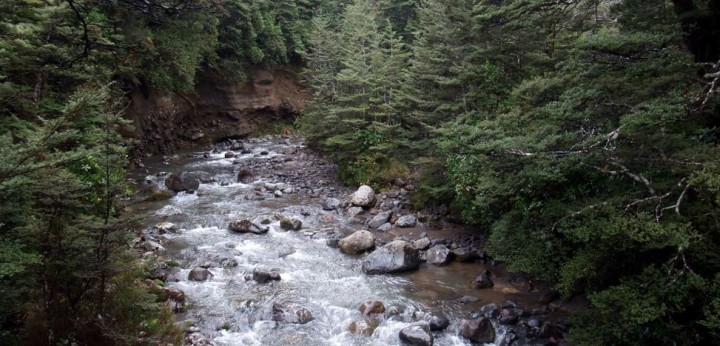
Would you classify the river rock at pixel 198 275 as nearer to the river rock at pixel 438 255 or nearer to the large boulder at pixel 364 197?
the river rock at pixel 438 255

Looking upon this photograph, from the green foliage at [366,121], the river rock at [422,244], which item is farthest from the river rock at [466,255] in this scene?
the green foliage at [366,121]

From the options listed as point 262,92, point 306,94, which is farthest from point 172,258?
point 306,94

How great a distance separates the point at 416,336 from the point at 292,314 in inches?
95.8

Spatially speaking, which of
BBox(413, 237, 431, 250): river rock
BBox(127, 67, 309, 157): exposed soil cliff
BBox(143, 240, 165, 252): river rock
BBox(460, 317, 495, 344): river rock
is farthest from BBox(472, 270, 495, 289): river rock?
BBox(127, 67, 309, 157): exposed soil cliff

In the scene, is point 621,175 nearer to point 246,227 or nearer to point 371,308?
point 371,308

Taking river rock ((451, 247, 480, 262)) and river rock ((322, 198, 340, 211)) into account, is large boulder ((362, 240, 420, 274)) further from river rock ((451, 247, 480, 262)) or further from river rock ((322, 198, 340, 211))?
river rock ((322, 198, 340, 211))

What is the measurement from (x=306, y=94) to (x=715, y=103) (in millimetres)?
32757

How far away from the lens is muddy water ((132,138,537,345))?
8.48 meters

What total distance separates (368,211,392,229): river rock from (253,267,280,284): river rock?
4468mm

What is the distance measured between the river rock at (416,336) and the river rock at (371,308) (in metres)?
0.86

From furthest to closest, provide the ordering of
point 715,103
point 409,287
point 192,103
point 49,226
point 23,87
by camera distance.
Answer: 1. point 192,103
2. point 409,287
3. point 23,87
4. point 715,103
5. point 49,226

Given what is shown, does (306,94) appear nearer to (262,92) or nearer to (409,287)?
(262,92)

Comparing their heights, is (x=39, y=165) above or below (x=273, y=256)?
above

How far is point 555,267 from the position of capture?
25.6 ft
